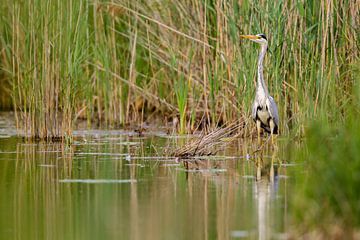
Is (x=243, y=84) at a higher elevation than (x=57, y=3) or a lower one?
lower

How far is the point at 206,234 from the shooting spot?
5.79m

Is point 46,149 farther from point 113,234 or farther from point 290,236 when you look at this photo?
point 290,236

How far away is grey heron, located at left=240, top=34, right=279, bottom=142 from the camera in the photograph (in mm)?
10523

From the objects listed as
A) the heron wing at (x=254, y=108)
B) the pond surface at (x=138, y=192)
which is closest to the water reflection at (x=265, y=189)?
the pond surface at (x=138, y=192)

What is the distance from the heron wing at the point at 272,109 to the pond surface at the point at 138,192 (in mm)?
365

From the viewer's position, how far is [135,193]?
7531 millimetres

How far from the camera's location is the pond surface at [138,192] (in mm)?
6031

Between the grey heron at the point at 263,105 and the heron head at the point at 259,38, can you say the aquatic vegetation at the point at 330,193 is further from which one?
the heron head at the point at 259,38

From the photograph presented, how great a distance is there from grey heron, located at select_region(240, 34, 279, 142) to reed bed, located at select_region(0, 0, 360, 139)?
10.0 inches

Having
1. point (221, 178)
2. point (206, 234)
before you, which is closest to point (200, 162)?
point (221, 178)

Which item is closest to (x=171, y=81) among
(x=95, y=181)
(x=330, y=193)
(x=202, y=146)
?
(x=202, y=146)

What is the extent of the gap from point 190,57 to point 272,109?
2007 mm

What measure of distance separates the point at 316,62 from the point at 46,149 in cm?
307

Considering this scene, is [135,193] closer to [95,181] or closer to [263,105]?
[95,181]
